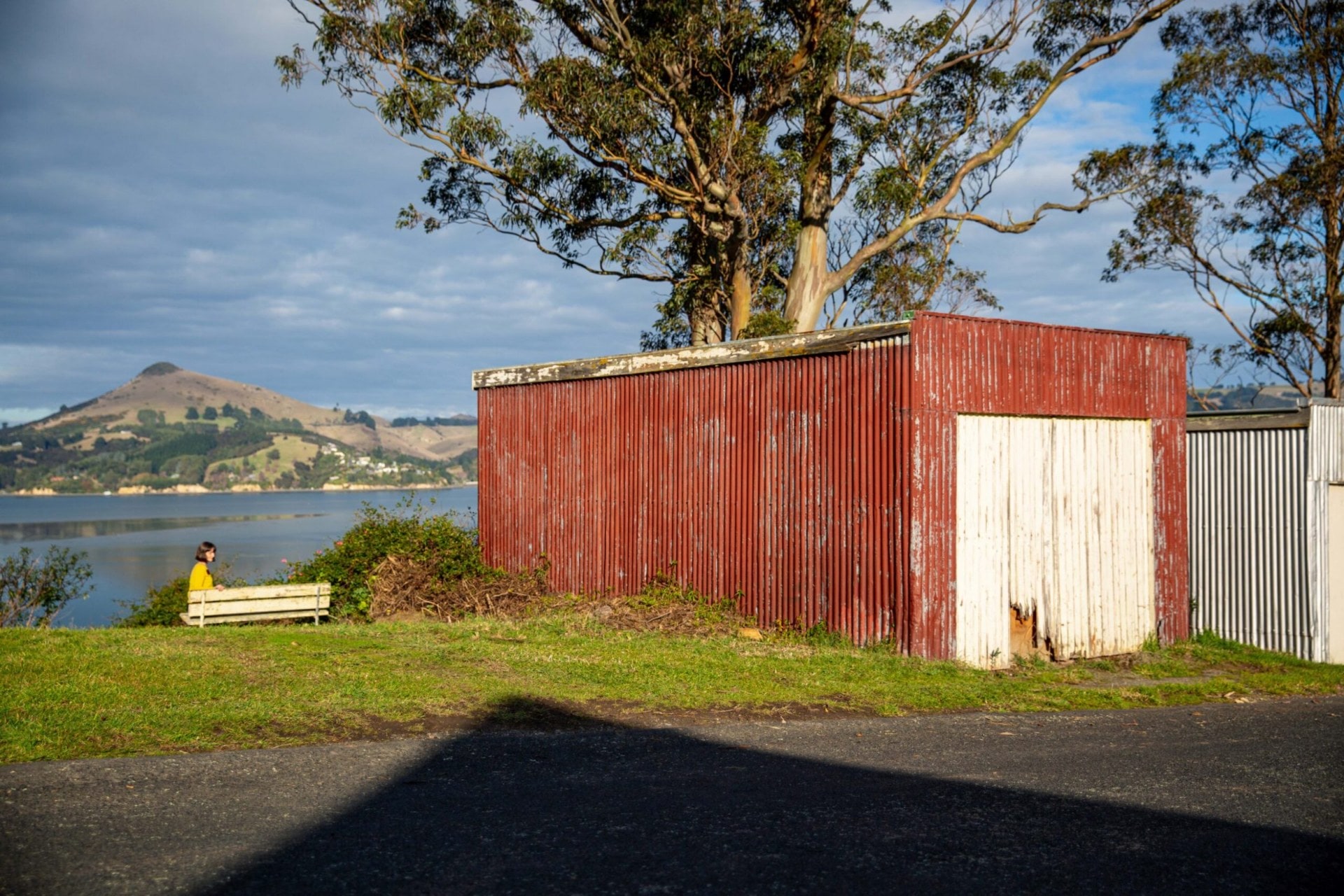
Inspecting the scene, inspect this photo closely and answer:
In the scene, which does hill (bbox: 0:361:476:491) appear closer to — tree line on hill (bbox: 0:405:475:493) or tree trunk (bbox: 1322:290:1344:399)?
tree line on hill (bbox: 0:405:475:493)

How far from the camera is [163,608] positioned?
55.7ft

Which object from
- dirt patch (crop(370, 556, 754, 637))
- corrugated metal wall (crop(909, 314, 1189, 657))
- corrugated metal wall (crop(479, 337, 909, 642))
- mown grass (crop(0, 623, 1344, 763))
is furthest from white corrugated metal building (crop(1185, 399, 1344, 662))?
dirt patch (crop(370, 556, 754, 637))

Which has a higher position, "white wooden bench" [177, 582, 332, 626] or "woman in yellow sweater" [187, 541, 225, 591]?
"woman in yellow sweater" [187, 541, 225, 591]

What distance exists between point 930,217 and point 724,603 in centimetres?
1447

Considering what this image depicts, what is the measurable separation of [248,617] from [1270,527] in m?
13.9

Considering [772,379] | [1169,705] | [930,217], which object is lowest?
[1169,705]

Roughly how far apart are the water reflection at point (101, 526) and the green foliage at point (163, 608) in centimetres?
6158

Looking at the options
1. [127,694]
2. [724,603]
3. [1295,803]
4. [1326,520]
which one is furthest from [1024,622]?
[127,694]

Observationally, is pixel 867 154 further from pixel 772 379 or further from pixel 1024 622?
pixel 1024 622

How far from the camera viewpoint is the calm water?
138ft

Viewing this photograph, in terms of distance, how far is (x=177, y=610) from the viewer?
16.8m

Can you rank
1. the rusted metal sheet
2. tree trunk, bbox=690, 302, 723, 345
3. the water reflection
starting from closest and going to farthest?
the rusted metal sheet, tree trunk, bbox=690, 302, 723, 345, the water reflection

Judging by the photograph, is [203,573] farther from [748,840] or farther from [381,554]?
[748,840]

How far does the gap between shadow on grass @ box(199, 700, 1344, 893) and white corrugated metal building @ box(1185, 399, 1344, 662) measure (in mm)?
9767
